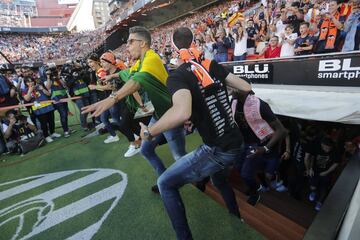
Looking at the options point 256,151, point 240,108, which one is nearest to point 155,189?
point 256,151

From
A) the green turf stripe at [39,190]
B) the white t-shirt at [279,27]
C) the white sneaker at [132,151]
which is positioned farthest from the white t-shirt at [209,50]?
the green turf stripe at [39,190]

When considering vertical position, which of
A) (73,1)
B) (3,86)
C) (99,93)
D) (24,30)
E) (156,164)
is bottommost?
(156,164)

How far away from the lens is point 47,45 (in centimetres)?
3822

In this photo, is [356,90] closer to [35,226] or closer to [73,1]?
[35,226]

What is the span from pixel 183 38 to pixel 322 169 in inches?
106

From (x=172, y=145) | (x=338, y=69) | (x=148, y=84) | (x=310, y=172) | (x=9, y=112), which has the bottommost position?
(x=310, y=172)

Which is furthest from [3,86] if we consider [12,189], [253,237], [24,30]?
[24,30]

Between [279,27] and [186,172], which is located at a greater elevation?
[279,27]

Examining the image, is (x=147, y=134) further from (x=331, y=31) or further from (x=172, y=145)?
(x=331, y=31)

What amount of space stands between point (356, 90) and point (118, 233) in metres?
3.36

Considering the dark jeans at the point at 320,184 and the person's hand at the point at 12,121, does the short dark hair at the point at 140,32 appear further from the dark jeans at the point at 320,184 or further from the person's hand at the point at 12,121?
the person's hand at the point at 12,121

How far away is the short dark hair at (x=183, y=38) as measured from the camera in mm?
1847

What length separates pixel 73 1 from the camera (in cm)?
8119

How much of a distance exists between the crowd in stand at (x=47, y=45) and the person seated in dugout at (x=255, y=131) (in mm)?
36214
